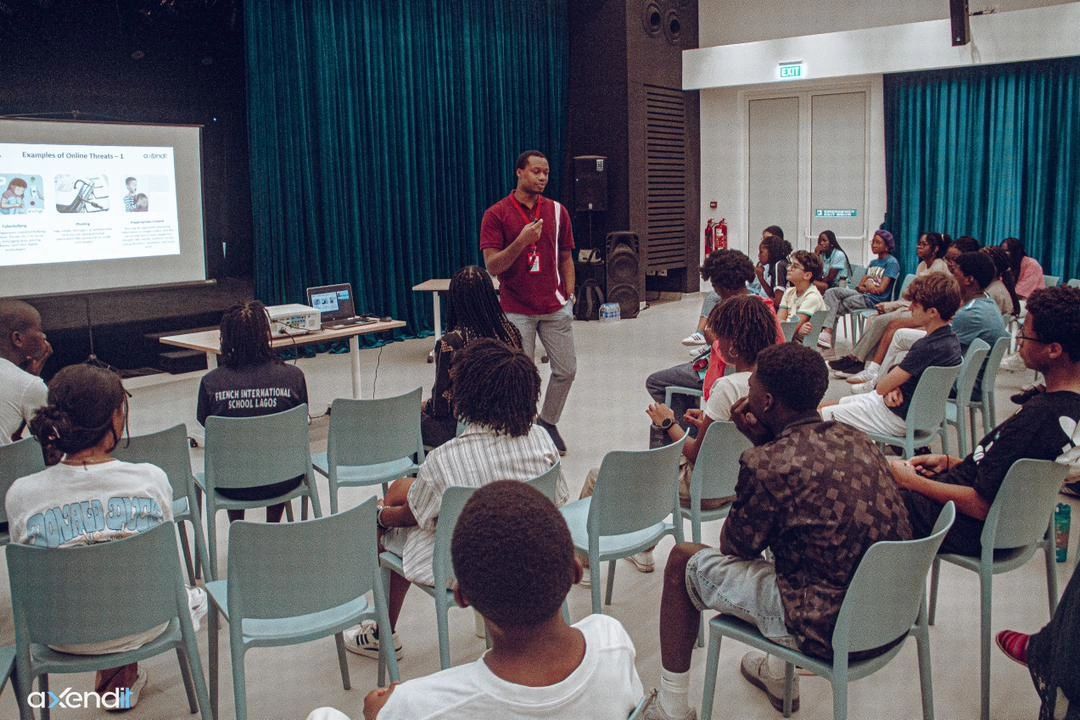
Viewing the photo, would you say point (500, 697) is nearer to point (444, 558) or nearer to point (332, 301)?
point (444, 558)

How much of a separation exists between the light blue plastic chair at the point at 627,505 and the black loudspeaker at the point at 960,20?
24.6 feet

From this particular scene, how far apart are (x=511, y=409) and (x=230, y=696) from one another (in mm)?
1195

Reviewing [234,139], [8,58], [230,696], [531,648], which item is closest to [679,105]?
[234,139]

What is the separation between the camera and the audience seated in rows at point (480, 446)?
258 cm

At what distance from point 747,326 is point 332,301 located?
321 centimetres

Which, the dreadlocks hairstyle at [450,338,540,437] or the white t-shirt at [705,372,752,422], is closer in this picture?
the dreadlocks hairstyle at [450,338,540,437]

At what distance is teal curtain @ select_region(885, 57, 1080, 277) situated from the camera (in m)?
9.44

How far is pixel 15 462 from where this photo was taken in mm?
3062

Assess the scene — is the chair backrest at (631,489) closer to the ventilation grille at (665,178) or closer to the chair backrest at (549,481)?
the chair backrest at (549,481)

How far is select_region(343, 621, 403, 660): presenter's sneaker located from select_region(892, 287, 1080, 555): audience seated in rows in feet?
5.36

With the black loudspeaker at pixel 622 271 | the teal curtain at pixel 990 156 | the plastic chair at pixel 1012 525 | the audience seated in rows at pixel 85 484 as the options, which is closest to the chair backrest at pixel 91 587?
the audience seated in rows at pixel 85 484

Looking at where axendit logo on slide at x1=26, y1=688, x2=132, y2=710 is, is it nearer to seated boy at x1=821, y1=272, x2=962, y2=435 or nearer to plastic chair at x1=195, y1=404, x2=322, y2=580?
plastic chair at x1=195, y1=404, x2=322, y2=580

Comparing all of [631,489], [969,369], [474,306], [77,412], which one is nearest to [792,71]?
[969,369]

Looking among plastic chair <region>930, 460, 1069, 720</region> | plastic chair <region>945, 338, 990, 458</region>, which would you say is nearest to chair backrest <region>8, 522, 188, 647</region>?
plastic chair <region>930, 460, 1069, 720</region>
